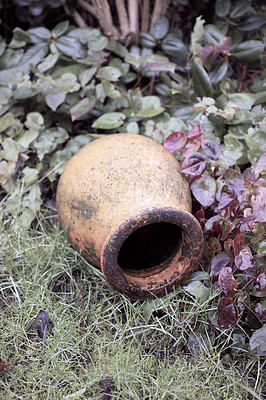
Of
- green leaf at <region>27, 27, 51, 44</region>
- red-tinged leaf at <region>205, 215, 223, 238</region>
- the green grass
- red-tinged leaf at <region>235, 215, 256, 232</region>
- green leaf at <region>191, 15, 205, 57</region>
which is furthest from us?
green leaf at <region>27, 27, 51, 44</region>

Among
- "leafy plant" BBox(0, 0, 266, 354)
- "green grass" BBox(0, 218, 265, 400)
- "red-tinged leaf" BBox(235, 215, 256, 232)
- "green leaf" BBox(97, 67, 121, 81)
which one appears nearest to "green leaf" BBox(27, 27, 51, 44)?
"leafy plant" BBox(0, 0, 266, 354)

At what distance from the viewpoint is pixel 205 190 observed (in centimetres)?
173

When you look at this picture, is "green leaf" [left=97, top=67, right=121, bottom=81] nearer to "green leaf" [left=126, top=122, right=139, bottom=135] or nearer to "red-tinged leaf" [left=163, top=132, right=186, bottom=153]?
"green leaf" [left=126, top=122, right=139, bottom=135]

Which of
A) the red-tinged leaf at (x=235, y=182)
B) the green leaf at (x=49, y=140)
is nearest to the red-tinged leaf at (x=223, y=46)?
the red-tinged leaf at (x=235, y=182)

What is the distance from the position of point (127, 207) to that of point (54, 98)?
1.01 metres

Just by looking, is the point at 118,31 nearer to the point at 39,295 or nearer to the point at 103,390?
the point at 39,295

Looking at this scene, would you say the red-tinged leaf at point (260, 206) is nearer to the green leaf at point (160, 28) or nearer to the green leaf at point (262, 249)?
the green leaf at point (262, 249)

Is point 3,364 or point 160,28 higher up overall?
point 160,28

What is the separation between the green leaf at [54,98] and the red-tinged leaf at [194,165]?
2.95ft

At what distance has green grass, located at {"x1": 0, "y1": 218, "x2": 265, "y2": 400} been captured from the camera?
145 centimetres

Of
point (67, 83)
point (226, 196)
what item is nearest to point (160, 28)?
point (67, 83)

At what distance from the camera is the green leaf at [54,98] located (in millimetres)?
2227

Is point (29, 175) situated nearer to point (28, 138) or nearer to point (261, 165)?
point (28, 138)

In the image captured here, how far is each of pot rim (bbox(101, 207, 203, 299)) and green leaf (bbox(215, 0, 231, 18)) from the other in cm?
155
